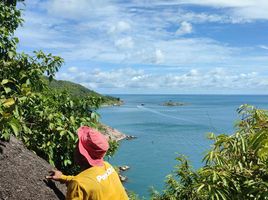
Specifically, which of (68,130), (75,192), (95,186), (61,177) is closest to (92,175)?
A: (95,186)

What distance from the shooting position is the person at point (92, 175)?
3.14 metres

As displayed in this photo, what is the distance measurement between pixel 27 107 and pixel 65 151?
102cm

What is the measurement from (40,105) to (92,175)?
4279 millimetres

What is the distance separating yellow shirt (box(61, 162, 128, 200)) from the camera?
3.13m

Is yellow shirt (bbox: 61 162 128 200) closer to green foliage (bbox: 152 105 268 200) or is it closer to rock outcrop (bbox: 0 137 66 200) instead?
green foliage (bbox: 152 105 268 200)

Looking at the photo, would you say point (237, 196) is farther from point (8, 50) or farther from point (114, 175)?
point (8, 50)

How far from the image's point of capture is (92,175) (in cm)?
325

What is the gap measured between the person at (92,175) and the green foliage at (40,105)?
2.15 m

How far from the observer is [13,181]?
15.2 feet

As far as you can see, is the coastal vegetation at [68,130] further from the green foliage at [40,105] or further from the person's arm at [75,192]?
the person's arm at [75,192]

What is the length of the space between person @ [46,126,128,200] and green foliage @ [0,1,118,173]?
2152 millimetres

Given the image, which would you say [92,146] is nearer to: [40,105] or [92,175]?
[92,175]

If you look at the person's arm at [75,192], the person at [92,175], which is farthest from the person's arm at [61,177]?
the person's arm at [75,192]

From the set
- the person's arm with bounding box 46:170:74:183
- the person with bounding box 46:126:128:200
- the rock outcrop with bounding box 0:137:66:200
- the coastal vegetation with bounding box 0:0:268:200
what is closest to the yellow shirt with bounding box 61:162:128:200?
the person with bounding box 46:126:128:200
